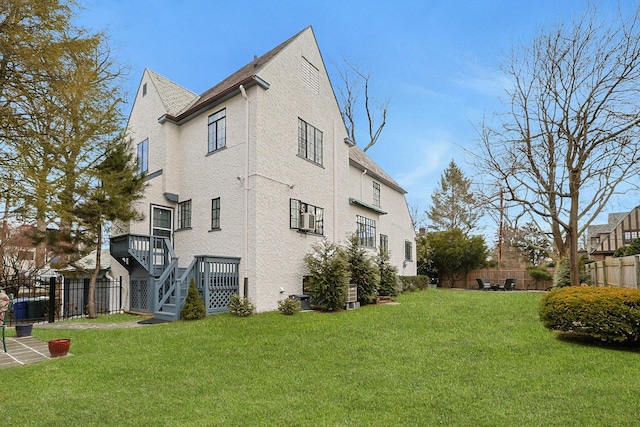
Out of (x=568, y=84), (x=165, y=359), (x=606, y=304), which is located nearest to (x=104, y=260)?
(x=165, y=359)

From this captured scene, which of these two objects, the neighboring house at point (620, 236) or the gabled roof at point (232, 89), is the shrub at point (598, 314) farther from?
the neighboring house at point (620, 236)

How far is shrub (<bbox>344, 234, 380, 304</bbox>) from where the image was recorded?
14031mm

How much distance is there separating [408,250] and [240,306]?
15430 millimetres

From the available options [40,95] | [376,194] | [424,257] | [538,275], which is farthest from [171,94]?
[538,275]

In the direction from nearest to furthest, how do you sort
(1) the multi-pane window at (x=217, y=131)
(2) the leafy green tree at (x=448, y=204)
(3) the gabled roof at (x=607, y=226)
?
(1) the multi-pane window at (x=217, y=131) < (2) the leafy green tree at (x=448, y=204) < (3) the gabled roof at (x=607, y=226)

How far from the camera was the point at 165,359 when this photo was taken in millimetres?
6848

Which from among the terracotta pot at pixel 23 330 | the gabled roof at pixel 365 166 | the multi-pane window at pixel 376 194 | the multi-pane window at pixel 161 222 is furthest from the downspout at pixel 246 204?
the multi-pane window at pixel 376 194

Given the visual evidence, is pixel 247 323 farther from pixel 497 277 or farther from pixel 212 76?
pixel 497 277

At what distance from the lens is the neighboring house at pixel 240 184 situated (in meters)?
11.9

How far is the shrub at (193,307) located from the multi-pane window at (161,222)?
412 centimetres

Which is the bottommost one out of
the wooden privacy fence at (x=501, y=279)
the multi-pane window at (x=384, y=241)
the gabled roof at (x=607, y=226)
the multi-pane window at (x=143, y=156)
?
the wooden privacy fence at (x=501, y=279)

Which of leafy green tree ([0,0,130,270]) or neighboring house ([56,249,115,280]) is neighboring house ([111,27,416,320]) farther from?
leafy green tree ([0,0,130,270])

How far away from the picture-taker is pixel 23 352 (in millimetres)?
7426

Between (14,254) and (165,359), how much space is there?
18080mm
